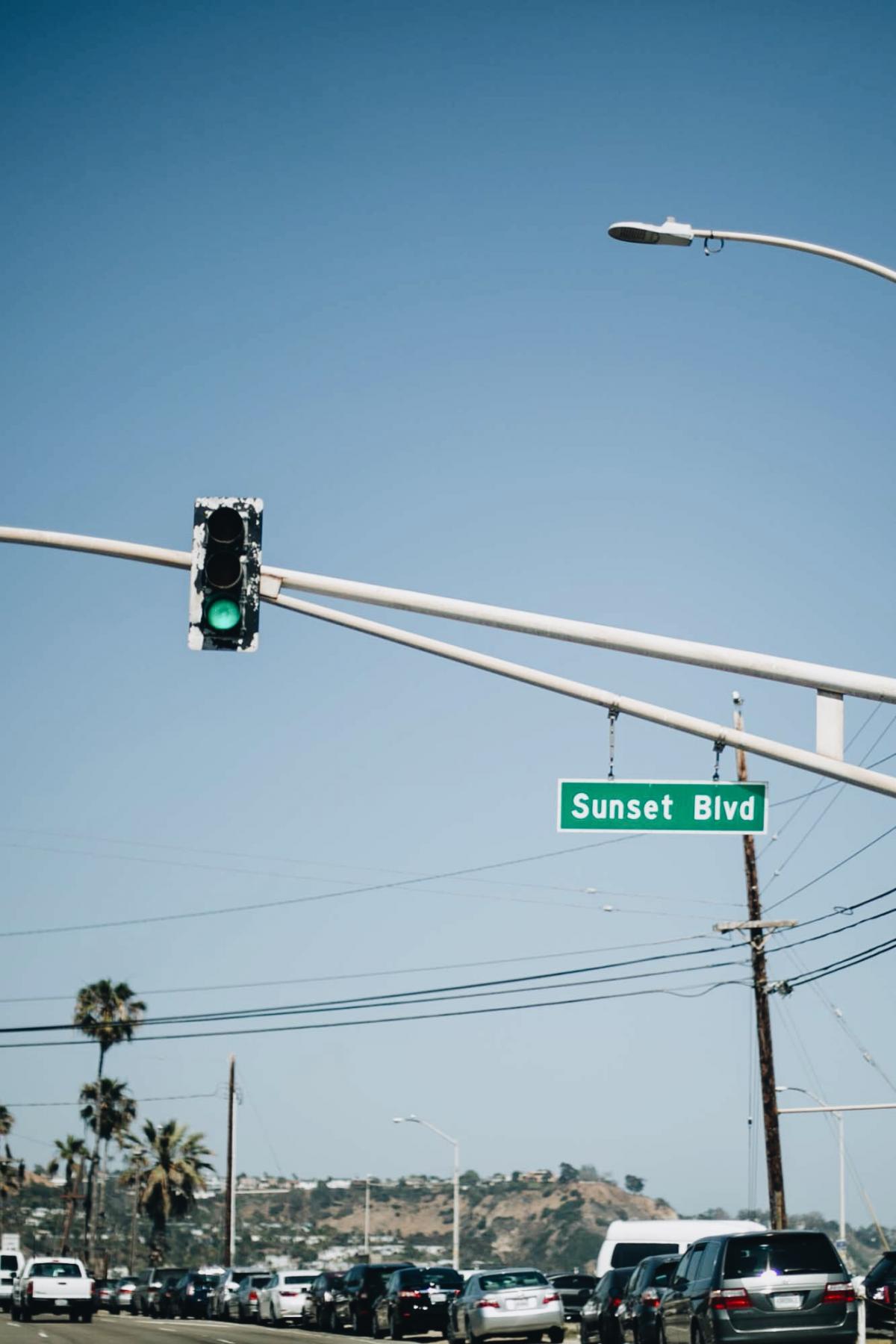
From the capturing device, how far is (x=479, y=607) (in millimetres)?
14117

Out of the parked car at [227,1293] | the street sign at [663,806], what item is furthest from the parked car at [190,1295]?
the street sign at [663,806]

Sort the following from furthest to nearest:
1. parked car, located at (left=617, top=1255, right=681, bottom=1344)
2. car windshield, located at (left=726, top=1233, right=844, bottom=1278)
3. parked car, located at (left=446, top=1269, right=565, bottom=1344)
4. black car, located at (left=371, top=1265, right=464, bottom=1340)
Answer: black car, located at (left=371, top=1265, right=464, bottom=1340) < parked car, located at (left=446, top=1269, right=565, bottom=1344) < parked car, located at (left=617, top=1255, right=681, bottom=1344) < car windshield, located at (left=726, top=1233, right=844, bottom=1278)

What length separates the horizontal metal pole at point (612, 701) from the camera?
572 inches

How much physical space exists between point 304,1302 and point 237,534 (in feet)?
123

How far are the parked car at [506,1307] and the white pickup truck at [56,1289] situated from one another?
59.1ft

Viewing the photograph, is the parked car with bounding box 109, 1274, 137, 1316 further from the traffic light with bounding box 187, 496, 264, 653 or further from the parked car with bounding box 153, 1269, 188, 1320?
the traffic light with bounding box 187, 496, 264, 653

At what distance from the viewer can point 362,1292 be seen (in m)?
39.4

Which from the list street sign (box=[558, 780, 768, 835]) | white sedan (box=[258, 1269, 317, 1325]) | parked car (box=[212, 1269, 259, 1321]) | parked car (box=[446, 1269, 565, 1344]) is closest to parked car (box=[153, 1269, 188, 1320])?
parked car (box=[212, 1269, 259, 1321])

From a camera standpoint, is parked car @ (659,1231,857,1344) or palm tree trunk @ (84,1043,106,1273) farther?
palm tree trunk @ (84,1043,106,1273)

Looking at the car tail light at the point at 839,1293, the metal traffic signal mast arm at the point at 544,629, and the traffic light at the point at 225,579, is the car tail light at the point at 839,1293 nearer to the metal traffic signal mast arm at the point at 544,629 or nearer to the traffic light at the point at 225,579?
the metal traffic signal mast arm at the point at 544,629

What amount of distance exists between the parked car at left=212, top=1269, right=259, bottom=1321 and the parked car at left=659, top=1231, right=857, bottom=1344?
33.7 m

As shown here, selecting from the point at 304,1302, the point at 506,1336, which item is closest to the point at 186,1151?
the point at 304,1302

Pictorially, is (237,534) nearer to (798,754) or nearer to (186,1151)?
(798,754)

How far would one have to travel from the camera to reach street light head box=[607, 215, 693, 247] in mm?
15445
